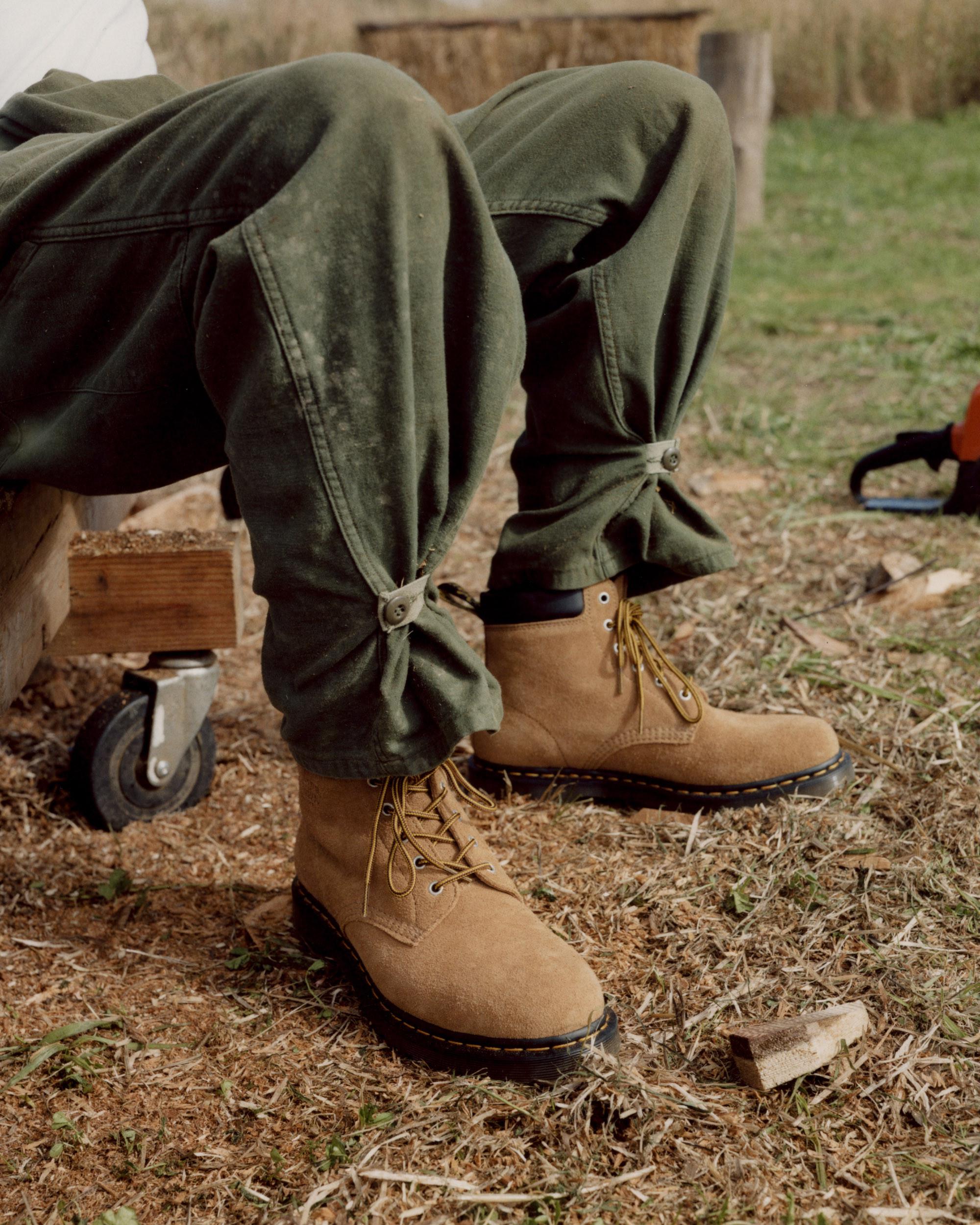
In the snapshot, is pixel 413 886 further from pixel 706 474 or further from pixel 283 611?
pixel 706 474

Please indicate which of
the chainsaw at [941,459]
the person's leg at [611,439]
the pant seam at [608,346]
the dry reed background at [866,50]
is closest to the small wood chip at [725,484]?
the chainsaw at [941,459]

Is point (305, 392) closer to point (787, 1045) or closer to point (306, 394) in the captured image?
point (306, 394)

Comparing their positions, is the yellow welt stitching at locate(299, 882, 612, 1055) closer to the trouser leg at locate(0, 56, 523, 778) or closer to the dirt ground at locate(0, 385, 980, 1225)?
the dirt ground at locate(0, 385, 980, 1225)

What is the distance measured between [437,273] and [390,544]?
0.25 metres

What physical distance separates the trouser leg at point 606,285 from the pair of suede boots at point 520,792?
0.36 ft

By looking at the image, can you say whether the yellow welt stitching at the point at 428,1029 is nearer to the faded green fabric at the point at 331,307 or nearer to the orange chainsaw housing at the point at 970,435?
the faded green fabric at the point at 331,307

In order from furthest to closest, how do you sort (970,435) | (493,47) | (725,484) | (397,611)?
(493,47) → (725,484) → (970,435) → (397,611)

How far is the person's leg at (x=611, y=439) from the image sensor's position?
4.31 feet

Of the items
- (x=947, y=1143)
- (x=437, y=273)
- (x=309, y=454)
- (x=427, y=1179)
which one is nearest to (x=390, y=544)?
(x=309, y=454)

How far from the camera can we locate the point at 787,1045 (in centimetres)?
105

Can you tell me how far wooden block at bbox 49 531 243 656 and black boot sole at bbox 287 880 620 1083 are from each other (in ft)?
1.73

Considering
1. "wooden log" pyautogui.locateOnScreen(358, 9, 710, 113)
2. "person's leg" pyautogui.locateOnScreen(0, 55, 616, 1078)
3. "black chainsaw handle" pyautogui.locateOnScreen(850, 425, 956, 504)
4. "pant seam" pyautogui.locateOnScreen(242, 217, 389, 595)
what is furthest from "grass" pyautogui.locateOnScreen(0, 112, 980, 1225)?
"wooden log" pyautogui.locateOnScreen(358, 9, 710, 113)

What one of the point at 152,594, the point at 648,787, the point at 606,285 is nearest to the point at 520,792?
the point at 648,787

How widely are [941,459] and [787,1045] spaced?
1750 millimetres
